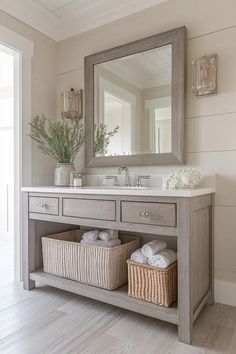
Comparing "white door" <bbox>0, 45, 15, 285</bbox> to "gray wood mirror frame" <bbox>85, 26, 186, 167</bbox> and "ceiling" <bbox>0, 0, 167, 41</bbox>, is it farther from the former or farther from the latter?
"gray wood mirror frame" <bbox>85, 26, 186, 167</bbox>

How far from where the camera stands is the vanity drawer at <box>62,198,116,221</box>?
5.32 feet

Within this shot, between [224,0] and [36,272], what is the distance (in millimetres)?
2339

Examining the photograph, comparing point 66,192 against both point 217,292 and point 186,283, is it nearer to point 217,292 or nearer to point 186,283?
point 186,283

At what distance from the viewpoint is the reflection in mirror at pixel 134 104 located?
78.0 inches

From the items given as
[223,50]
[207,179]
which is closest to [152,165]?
[207,179]

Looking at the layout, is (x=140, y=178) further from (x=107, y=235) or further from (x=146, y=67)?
(x=146, y=67)

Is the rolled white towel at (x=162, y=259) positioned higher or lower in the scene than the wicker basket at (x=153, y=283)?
higher

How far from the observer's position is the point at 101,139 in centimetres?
229

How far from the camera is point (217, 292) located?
1824mm

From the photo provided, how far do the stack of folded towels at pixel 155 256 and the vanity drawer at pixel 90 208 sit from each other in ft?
0.93

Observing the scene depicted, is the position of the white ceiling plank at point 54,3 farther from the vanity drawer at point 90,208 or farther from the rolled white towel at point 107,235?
the rolled white towel at point 107,235

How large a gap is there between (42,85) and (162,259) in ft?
6.02

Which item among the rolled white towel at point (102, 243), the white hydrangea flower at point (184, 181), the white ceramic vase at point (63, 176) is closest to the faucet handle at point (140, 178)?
the white hydrangea flower at point (184, 181)

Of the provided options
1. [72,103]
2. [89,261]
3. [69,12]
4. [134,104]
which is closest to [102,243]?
[89,261]
